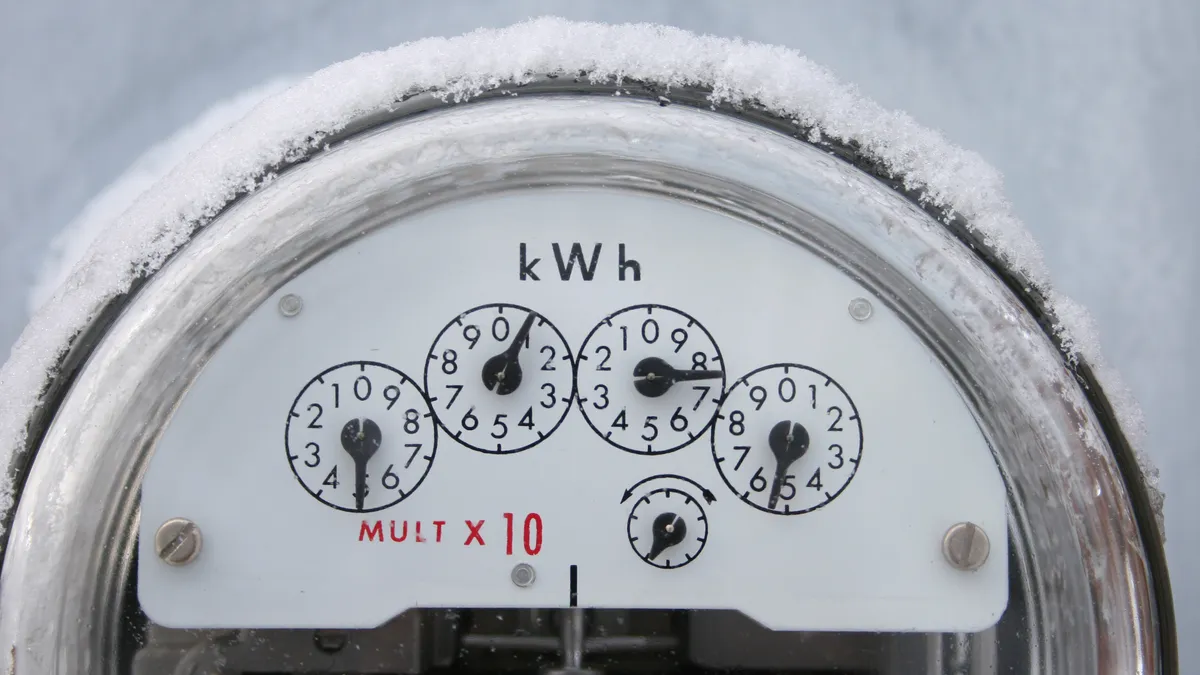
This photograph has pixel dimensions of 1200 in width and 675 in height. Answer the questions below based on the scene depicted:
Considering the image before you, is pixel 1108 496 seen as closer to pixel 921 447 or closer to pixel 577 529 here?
pixel 921 447

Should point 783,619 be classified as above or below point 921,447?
below

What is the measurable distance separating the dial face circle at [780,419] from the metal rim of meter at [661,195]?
79 millimetres

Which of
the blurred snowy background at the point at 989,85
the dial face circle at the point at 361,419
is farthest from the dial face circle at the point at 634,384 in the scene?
the blurred snowy background at the point at 989,85

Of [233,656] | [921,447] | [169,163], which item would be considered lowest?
[233,656]

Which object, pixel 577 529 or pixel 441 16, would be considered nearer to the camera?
pixel 577 529

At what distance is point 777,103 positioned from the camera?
803 mm

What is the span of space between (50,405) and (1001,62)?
0.73 metres

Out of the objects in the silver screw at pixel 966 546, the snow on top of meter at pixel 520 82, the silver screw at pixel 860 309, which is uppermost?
the snow on top of meter at pixel 520 82

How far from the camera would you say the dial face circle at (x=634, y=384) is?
78cm

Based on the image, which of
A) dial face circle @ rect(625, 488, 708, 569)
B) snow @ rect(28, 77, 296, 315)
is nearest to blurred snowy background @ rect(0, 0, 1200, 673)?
snow @ rect(28, 77, 296, 315)

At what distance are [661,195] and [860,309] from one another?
16 centimetres

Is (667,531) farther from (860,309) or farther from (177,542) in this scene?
(177,542)

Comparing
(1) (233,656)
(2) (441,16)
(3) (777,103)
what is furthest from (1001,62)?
(1) (233,656)

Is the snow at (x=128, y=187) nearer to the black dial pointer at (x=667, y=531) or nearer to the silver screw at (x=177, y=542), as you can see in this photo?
the silver screw at (x=177, y=542)
